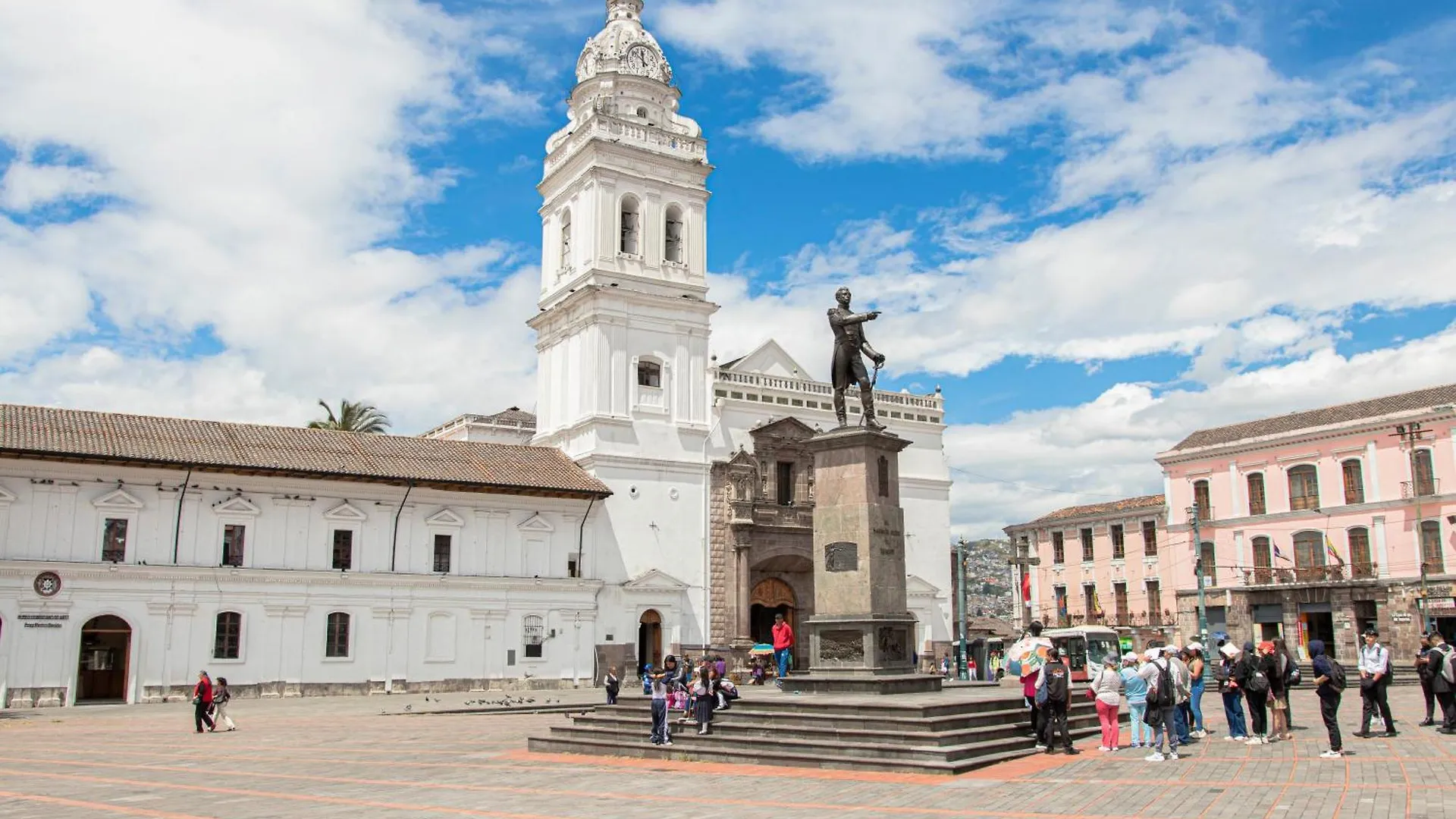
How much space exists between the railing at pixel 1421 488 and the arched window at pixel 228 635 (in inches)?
1491

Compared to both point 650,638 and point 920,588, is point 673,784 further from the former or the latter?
point 920,588

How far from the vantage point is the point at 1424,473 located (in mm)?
41125

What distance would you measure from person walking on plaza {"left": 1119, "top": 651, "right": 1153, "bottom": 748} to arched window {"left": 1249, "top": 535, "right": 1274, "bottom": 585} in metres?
32.6

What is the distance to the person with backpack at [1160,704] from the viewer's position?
1444 cm

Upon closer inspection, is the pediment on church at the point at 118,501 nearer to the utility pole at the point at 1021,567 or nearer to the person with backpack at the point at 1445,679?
the person with backpack at the point at 1445,679

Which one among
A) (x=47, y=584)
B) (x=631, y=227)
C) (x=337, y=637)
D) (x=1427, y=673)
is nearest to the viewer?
(x=1427, y=673)

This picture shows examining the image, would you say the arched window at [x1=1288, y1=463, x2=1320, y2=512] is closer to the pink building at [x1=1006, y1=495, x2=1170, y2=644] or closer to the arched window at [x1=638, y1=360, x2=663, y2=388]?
the pink building at [x1=1006, y1=495, x2=1170, y2=644]

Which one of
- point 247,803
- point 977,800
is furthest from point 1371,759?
point 247,803

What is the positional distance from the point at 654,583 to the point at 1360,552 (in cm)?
2496

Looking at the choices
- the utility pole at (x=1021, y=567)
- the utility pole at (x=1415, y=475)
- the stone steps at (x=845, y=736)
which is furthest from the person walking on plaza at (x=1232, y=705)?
the utility pole at (x=1021, y=567)

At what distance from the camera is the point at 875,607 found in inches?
697

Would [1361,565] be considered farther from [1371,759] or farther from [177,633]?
[177,633]

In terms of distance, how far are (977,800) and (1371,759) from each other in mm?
5492

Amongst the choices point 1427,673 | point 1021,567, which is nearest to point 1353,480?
point 1021,567
